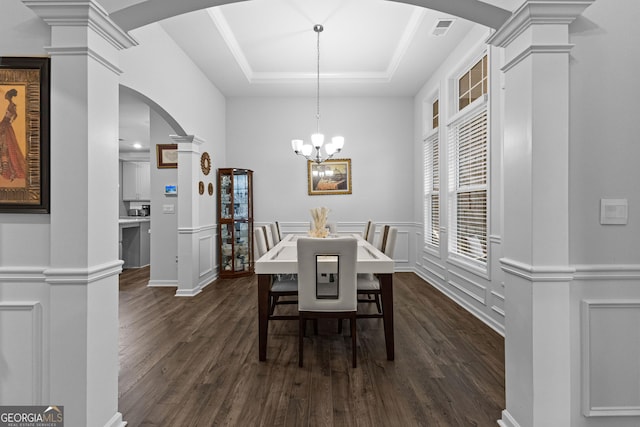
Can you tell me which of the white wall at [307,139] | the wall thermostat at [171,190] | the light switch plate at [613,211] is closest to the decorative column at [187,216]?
the wall thermostat at [171,190]

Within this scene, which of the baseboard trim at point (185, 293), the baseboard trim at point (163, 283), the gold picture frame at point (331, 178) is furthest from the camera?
the gold picture frame at point (331, 178)

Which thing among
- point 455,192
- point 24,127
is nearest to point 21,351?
point 24,127

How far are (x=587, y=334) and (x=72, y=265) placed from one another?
2439mm

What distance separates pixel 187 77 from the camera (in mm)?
4297

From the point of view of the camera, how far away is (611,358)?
5.24ft

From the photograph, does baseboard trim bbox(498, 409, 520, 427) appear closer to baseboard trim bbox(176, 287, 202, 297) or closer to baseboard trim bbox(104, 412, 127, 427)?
baseboard trim bbox(104, 412, 127, 427)

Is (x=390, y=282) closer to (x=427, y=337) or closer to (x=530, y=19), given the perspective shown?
(x=427, y=337)

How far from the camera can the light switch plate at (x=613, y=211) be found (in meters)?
1.59

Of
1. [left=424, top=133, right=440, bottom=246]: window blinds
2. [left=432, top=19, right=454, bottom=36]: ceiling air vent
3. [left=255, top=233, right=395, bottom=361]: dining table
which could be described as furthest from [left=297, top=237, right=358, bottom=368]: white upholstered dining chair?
[left=424, top=133, right=440, bottom=246]: window blinds

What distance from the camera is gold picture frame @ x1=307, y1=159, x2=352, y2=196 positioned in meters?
6.02

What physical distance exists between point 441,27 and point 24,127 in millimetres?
3812

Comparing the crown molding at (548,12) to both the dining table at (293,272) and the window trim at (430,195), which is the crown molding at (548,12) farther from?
the window trim at (430,195)

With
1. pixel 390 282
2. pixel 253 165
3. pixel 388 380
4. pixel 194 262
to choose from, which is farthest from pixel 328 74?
pixel 388 380

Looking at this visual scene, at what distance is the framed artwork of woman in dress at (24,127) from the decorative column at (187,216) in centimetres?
286
